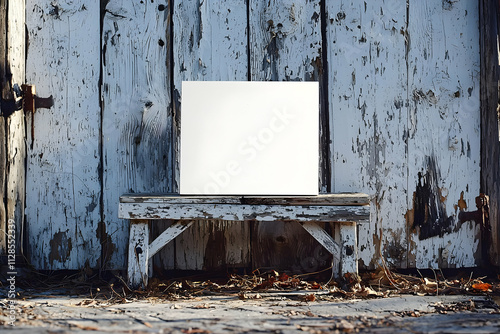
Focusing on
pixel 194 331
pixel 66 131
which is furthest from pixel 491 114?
pixel 66 131

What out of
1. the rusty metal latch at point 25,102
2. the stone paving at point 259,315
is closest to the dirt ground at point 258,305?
the stone paving at point 259,315

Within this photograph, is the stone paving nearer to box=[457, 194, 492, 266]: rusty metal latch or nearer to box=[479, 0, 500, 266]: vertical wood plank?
box=[457, 194, 492, 266]: rusty metal latch

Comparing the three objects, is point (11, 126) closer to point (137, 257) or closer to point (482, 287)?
point (137, 257)

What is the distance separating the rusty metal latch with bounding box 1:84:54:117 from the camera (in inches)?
103

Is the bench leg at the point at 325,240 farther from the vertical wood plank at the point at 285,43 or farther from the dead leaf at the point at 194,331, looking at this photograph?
the dead leaf at the point at 194,331

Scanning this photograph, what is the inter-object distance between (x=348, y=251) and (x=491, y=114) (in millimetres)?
1187

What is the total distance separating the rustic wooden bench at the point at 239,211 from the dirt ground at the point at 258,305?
0.16 meters

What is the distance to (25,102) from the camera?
2.66m

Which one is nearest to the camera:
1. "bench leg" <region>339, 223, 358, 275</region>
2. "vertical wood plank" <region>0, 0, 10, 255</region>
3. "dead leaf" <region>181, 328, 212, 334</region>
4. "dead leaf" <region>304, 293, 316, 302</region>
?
"dead leaf" <region>181, 328, 212, 334</region>

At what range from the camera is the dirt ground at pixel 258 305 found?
1.85 metres

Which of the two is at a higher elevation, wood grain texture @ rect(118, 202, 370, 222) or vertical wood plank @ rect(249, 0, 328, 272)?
vertical wood plank @ rect(249, 0, 328, 272)

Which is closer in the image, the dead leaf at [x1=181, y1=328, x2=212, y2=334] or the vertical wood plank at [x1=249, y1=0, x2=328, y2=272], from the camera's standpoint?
the dead leaf at [x1=181, y1=328, x2=212, y2=334]

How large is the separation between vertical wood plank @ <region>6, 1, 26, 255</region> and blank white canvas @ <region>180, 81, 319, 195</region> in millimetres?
988

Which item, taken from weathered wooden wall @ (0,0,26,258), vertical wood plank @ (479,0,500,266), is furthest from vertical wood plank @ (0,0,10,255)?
vertical wood plank @ (479,0,500,266)
